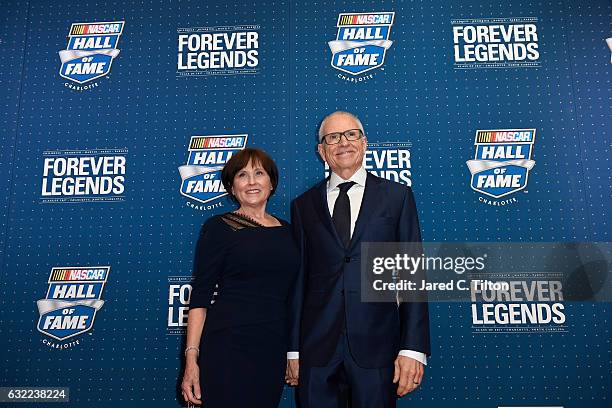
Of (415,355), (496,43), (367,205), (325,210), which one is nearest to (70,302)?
(325,210)

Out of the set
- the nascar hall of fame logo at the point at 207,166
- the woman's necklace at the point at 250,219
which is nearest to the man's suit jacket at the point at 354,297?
the woman's necklace at the point at 250,219

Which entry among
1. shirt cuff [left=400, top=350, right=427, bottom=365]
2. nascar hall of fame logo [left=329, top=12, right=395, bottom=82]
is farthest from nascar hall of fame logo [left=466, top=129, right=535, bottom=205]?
shirt cuff [left=400, top=350, right=427, bottom=365]

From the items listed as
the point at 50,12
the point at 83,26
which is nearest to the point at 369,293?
the point at 83,26

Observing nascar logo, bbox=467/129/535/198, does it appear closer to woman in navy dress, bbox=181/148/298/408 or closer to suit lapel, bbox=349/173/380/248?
suit lapel, bbox=349/173/380/248

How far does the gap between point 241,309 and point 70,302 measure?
4.64 feet

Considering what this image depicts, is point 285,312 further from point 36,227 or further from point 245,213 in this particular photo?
point 36,227

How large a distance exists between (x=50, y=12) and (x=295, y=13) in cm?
160

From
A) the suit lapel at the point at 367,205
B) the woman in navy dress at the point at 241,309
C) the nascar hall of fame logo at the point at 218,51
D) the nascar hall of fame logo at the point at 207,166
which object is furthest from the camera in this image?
the nascar hall of fame logo at the point at 218,51

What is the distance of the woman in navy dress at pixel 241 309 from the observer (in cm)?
153

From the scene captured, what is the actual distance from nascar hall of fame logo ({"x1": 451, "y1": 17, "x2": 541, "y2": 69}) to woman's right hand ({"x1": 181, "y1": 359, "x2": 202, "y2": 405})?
7.10 ft

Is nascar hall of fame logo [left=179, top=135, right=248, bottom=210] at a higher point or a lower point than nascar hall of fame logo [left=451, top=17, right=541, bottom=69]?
lower

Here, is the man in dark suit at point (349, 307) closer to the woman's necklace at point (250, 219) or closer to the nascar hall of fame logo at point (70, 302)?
the woman's necklace at point (250, 219)

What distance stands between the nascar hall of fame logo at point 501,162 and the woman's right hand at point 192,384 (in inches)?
69.0

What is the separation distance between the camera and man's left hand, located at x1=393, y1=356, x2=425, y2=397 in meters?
1.54
